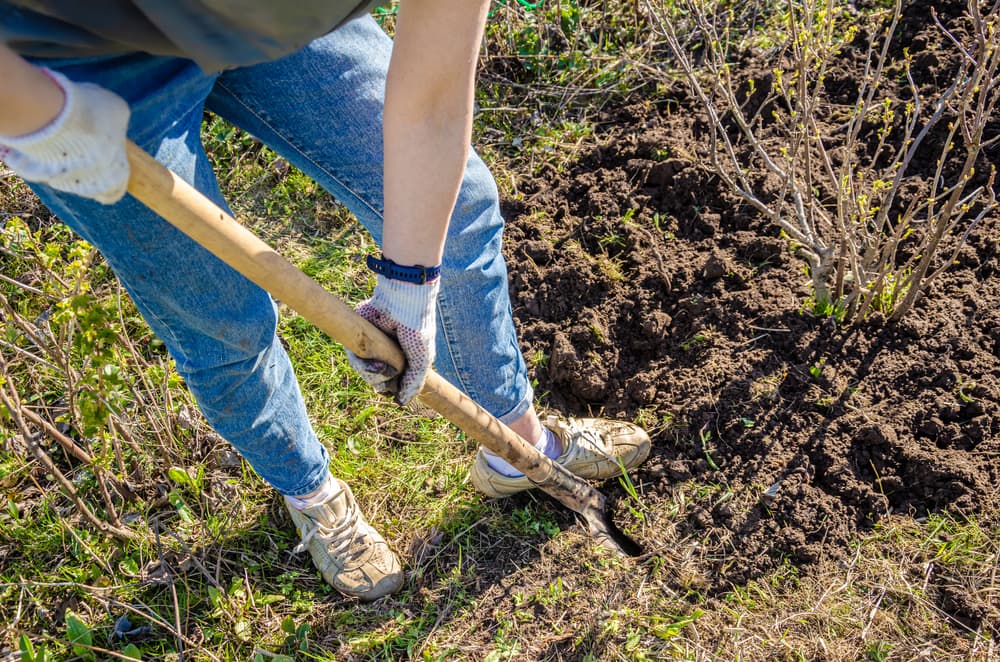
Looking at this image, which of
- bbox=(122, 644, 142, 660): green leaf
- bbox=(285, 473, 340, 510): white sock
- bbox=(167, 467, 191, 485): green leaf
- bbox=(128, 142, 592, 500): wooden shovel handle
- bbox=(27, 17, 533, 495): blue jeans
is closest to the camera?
bbox=(128, 142, 592, 500): wooden shovel handle

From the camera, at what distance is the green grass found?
1.99 m

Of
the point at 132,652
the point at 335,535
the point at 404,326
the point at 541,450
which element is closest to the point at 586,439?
the point at 541,450

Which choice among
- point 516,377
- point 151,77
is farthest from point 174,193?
point 516,377

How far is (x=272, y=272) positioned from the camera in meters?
1.28

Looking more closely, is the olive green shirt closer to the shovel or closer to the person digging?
the person digging

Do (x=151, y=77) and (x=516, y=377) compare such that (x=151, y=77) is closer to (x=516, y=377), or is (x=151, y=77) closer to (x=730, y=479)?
(x=516, y=377)

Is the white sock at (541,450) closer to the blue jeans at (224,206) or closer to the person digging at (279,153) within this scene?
the person digging at (279,153)

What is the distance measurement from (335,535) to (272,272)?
109cm

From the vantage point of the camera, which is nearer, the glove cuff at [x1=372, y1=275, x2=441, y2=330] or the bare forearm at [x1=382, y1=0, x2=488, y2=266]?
the bare forearm at [x1=382, y1=0, x2=488, y2=266]

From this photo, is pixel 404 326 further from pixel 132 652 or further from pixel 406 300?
pixel 132 652

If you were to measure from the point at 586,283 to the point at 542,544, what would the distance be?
2.95 ft

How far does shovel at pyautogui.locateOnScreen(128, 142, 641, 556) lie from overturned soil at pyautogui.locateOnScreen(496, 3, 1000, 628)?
2.06 ft

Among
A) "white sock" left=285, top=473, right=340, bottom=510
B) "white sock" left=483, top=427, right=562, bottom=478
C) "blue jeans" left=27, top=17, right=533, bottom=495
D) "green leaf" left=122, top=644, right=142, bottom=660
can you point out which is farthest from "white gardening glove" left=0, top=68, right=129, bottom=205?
"green leaf" left=122, top=644, right=142, bottom=660

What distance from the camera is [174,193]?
1155 millimetres
